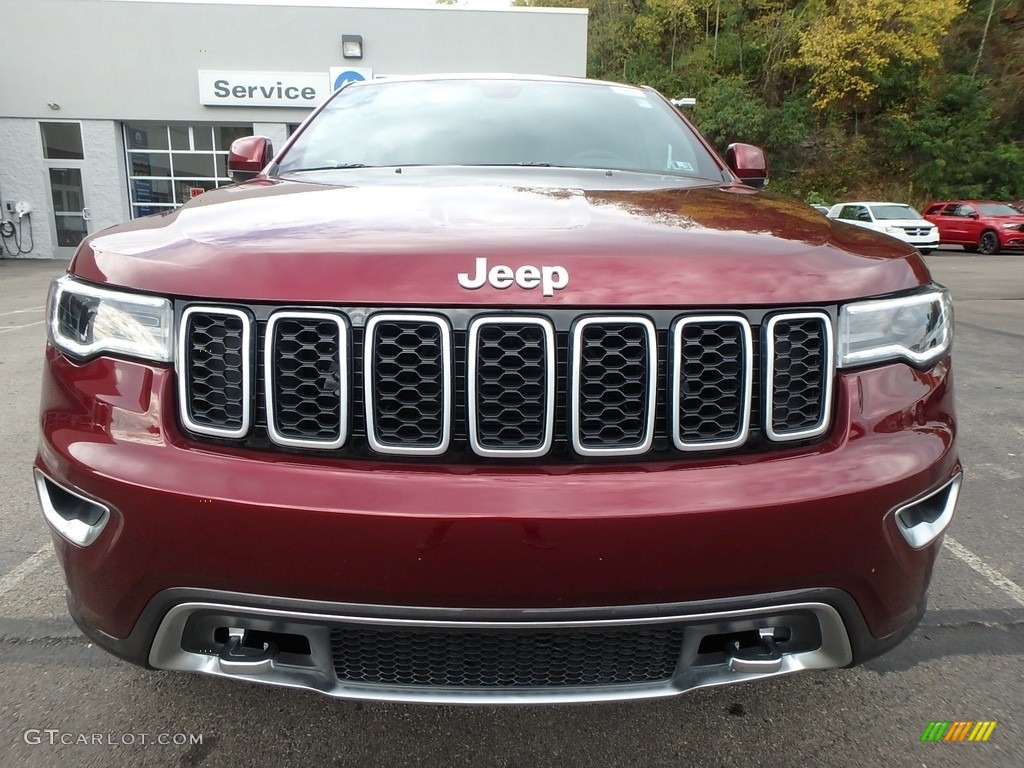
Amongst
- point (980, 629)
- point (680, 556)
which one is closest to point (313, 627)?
point (680, 556)

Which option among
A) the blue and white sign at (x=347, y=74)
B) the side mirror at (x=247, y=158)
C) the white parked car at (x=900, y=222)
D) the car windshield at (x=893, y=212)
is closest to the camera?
the side mirror at (x=247, y=158)

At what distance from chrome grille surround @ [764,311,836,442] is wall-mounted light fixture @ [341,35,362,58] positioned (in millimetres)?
18202

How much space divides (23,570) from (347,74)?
16.0 meters

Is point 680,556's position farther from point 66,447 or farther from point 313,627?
point 66,447

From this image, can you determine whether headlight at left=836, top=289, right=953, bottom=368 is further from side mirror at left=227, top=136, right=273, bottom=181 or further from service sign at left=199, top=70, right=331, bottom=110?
service sign at left=199, top=70, right=331, bottom=110

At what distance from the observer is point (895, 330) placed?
149 centimetres

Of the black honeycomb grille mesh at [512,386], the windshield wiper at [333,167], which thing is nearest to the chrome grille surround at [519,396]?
the black honeycomb grille mesh at [512,386]

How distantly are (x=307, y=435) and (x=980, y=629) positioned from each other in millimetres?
2108

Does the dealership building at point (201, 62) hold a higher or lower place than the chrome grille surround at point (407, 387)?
higher

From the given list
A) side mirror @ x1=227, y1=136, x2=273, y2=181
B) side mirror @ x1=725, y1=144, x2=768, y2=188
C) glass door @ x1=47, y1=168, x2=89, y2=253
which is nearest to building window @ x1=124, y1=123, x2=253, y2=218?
glass door @ x1=47, y1=168, x2=89, y2=253

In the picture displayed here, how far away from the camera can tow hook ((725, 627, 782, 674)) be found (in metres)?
1.39

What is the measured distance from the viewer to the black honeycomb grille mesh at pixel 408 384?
52.0 inches

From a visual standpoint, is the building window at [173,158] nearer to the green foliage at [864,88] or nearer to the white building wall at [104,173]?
the white building wall at [104,173]

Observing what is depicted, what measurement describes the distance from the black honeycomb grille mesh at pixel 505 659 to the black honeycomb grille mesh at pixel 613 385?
0.37 metres
